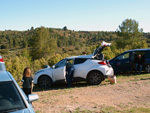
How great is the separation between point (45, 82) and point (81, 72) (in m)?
2.00

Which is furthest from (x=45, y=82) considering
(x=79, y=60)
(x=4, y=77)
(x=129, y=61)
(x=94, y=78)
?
(x=4, y=77)

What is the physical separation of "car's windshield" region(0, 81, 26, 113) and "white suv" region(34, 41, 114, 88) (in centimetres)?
649

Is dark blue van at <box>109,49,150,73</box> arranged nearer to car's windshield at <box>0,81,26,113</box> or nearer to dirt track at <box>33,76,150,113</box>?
dirt track at <box>33,76,150,113</box>

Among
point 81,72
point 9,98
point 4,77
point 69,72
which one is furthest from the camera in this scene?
point 81,72

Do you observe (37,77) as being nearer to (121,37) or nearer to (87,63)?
(87,63)

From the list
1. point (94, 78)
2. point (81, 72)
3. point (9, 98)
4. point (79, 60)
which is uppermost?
point (79, 60)

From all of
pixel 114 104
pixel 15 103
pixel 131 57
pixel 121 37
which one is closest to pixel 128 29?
pixel 121 37

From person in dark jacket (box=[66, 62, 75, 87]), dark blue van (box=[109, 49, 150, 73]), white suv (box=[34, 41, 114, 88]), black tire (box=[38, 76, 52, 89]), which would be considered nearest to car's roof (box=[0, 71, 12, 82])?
person in dark jacket (box=[66, 62, 75, 87])

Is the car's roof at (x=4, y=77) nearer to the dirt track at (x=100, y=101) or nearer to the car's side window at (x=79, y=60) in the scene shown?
the dirt track at (x=100, y=101)

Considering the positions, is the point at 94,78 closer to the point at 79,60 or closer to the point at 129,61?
the point at 79,60

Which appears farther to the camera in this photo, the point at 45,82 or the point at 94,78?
the point at 45,82

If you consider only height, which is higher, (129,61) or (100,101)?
(129,61)

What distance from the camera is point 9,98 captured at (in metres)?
3.87

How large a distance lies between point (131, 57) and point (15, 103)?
35.5 ft
